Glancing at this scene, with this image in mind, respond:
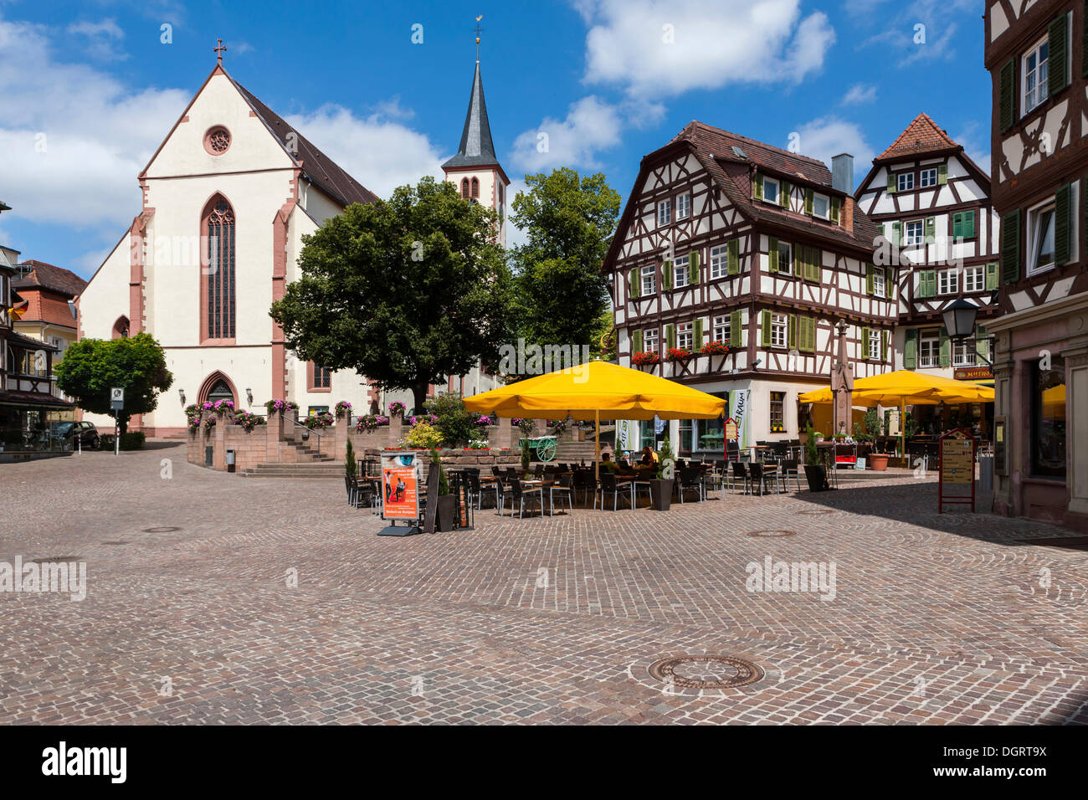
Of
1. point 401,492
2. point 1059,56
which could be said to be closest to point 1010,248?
point 1059,56

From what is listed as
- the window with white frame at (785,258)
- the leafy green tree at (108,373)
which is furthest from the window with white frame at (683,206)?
the leafy green tree at (108,373)

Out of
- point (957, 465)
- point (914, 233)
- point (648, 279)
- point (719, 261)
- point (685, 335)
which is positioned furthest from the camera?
point (914, 233)

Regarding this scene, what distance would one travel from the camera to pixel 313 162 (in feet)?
185

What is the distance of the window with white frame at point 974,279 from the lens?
32.2 metres

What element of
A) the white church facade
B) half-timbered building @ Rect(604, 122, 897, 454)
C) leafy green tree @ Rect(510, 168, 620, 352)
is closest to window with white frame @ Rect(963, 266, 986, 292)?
half-timbered building @ Rect(604, 122, 897, 454)

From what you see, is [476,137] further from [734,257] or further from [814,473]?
[814,473]

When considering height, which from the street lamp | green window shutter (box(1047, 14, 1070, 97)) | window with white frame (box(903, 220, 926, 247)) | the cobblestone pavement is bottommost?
the cobblestone pavement

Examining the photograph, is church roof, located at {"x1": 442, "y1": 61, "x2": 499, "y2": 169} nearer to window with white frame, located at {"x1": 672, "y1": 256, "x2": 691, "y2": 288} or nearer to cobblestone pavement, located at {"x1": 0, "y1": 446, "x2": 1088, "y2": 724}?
window with white frame, located at {"x1": 672, "y1": 256, "x2": 691, "y2": 288}

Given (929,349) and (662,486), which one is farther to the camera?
(929,349)

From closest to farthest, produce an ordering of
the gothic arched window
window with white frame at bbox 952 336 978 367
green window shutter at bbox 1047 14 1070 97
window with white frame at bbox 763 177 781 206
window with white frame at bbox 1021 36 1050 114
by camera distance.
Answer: green window shutter at bbox 1047 14 1070 97, window with white frame at bbox 1021 36 1050 114, window with white frame at bbox 763 177 781 206, window with white frame at bbox 952 336 978 367, the gothic arched window

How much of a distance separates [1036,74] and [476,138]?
179 feet

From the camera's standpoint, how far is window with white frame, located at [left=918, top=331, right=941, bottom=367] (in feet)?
106

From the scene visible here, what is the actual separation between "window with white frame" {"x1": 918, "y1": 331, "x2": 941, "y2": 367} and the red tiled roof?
60973 mm
